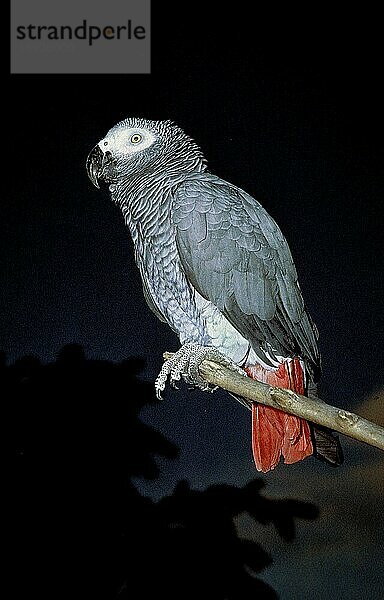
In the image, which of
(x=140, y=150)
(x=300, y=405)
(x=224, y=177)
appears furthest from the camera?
(x=224, y=177)

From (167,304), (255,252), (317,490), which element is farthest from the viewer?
(317,490)

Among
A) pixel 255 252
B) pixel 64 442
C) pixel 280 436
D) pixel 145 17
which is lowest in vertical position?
pixel 64 442

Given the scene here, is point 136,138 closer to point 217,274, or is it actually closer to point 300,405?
point 217,274

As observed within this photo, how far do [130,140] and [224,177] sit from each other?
1.47 ft

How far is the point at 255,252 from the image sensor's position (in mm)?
1312

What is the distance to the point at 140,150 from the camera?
144cm

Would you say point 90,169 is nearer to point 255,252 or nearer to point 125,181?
point 125,181

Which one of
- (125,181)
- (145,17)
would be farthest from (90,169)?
(145,17)

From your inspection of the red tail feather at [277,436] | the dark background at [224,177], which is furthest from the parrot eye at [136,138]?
the red tail feather at [277,436]

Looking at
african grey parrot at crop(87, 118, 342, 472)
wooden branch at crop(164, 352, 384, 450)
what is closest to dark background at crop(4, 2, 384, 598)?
african grey parrot at crop(87, 118, 342, 472)

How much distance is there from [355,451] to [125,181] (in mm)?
995

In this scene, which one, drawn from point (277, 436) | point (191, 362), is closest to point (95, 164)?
point (191, 362)

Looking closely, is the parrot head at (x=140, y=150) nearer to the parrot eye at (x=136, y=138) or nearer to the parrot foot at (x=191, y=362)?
the parrot eye at (x=136, y=138)

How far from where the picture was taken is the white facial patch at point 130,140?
1.44 m
